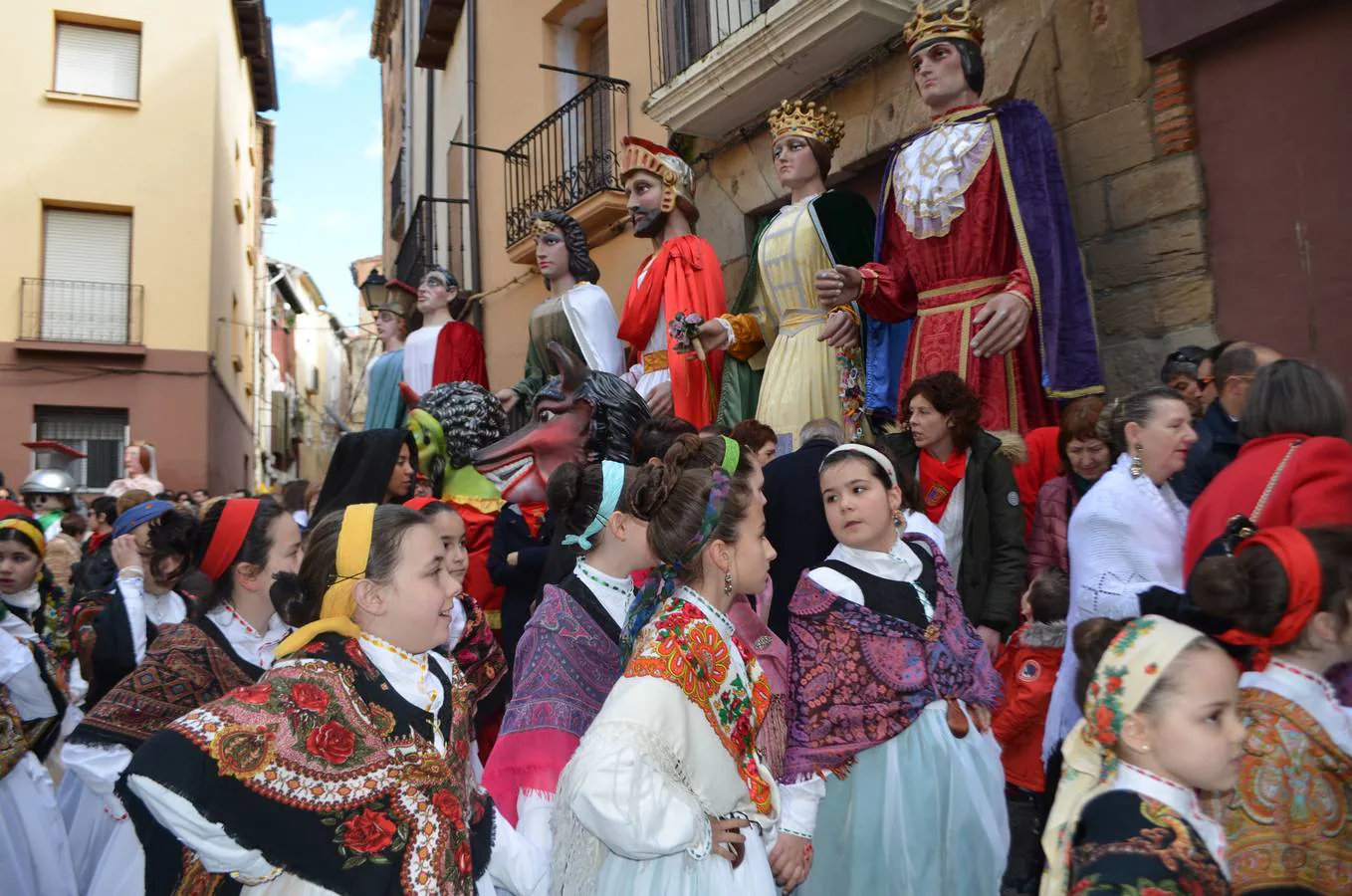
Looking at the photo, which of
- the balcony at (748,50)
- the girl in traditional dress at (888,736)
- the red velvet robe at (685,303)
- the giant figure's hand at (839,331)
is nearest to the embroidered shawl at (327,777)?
the girl in traditional dress at (888,736)

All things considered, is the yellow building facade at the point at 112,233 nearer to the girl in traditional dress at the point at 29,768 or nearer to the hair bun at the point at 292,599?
the girl in traditional dress at the point at 29,768

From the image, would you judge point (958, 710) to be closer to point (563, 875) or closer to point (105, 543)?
point (563, 875)

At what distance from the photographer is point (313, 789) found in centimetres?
194

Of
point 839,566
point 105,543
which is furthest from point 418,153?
point 839,566

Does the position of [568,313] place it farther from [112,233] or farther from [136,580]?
[112,233]

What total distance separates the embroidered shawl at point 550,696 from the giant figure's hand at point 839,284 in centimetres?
242

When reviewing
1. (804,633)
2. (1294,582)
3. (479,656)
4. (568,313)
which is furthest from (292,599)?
(568,313)

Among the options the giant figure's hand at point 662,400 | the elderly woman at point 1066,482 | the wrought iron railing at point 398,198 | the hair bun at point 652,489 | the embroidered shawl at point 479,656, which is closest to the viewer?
the hair bun at point 652,489

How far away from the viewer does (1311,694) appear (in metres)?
2.25

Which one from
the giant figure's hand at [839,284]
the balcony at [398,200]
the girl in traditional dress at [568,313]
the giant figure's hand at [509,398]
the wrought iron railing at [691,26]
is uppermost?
the balcony at [398,200]

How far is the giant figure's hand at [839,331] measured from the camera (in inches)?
196

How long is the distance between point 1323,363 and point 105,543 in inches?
224

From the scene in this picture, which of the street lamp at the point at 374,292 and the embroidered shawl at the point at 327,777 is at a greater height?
the street lamp at the point at 374,292

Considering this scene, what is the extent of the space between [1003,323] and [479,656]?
7.94ft
